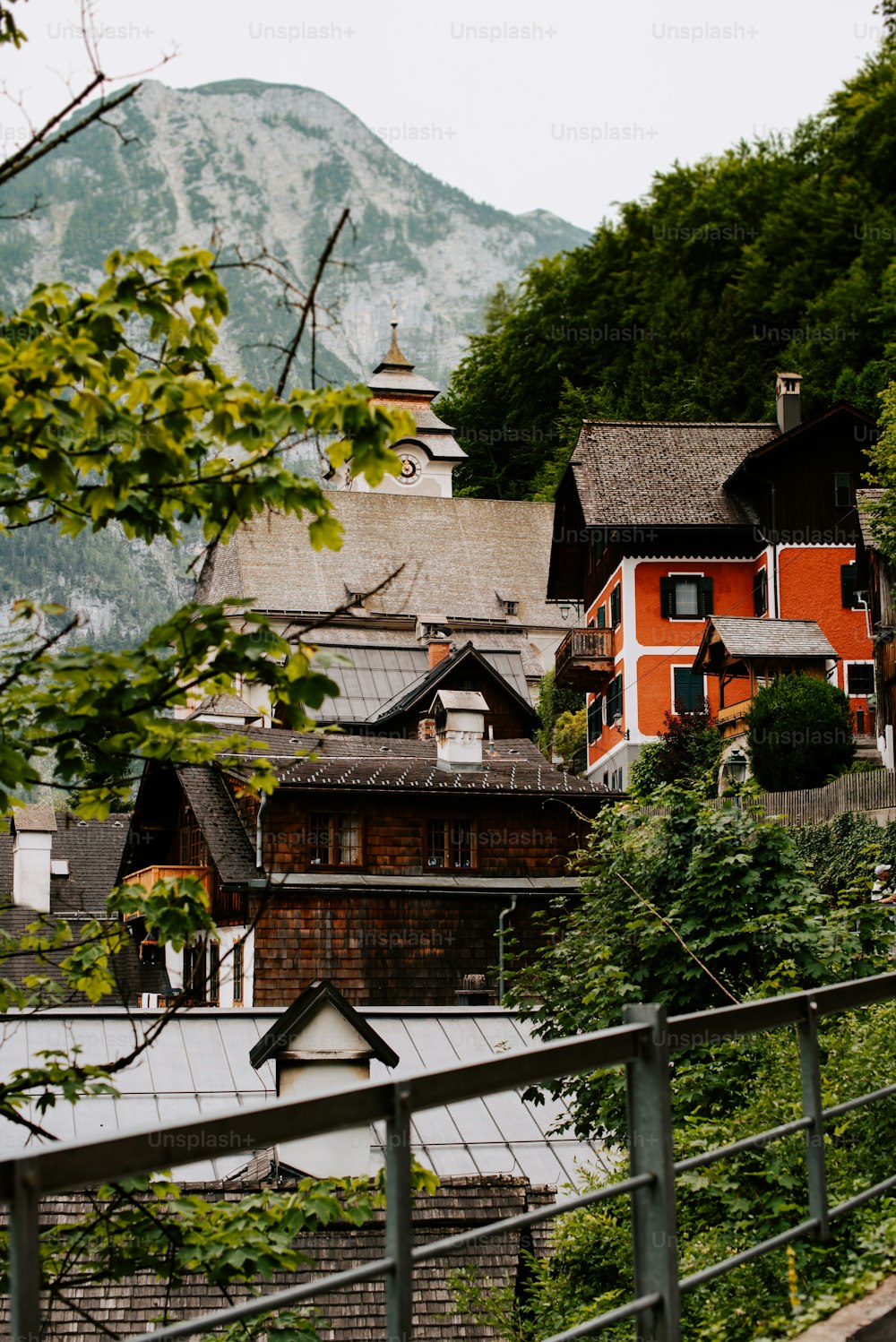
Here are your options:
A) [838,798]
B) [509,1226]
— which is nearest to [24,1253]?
[509,1226]

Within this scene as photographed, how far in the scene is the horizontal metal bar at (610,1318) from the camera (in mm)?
3363

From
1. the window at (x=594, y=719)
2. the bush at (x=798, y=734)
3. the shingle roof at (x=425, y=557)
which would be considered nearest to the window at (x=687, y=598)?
the window at (x=594, y=719)

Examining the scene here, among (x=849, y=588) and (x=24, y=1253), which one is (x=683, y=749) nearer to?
(x=849, y=588)

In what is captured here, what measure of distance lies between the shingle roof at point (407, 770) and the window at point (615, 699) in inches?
402

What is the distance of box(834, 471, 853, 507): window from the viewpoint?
4144 cm

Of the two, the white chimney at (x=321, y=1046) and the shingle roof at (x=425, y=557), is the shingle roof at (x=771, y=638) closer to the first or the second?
the white chimney at (x=321, y=1046)

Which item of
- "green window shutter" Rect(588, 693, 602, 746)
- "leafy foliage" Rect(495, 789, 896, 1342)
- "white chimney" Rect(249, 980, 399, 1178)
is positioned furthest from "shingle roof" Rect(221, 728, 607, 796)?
"leafy foliage" Rect(495, 789, 896, 1342)

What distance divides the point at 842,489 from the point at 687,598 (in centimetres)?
485

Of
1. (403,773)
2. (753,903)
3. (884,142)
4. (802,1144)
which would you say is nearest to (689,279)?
(884,142)

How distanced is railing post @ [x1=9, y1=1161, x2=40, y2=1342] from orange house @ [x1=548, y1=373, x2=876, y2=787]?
36613 mm

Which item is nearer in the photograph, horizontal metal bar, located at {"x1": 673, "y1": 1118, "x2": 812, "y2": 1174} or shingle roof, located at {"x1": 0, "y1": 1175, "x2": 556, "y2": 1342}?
horizontal metal bar, located at {"x1": 673, "y1": 1118, "x2": 812, "y2": 1174}

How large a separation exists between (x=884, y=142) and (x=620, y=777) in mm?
27165

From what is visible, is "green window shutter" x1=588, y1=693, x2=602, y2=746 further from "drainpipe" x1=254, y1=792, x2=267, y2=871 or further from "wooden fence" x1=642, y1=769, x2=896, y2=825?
"drainpipe" x1=254, y1=792, x2=267, y2=871

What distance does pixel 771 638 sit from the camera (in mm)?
35750
